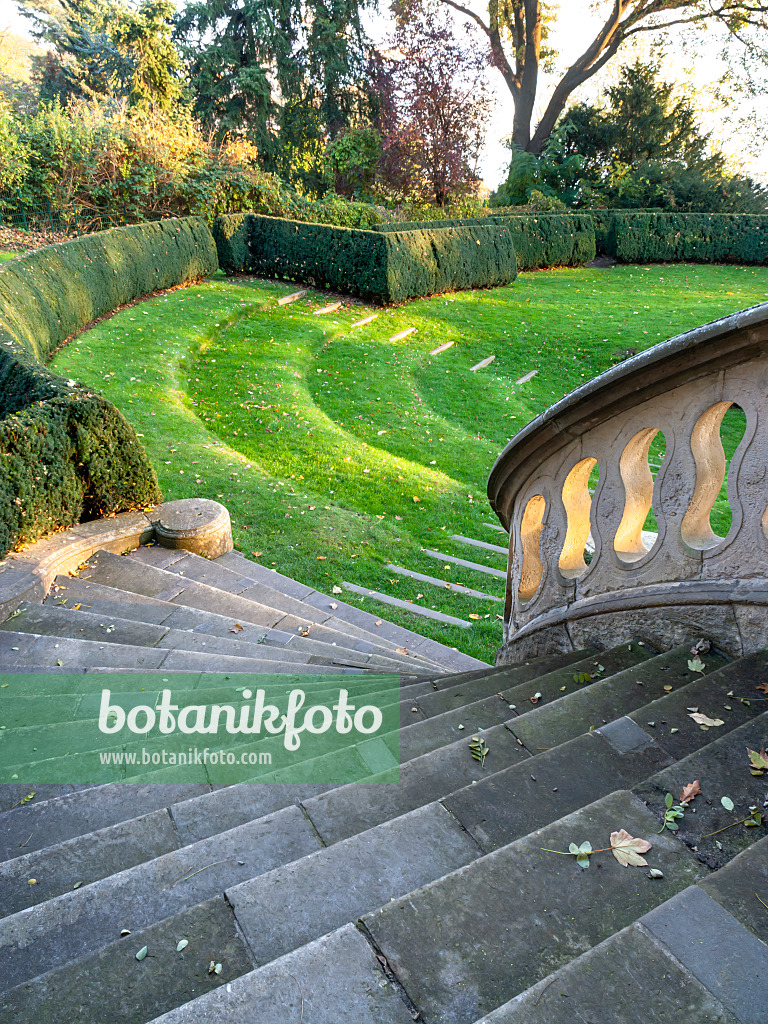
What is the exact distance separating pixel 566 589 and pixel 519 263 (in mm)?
26304

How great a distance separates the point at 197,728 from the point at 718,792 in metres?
2.44

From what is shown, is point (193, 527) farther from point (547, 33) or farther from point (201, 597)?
point (547, 33)

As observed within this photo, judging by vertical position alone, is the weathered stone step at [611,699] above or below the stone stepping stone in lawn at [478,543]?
above

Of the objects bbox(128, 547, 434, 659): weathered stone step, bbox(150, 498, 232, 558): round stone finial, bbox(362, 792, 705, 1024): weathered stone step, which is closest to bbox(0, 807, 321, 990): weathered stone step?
bbox(362, 792, 705, 1024): weathered stone step

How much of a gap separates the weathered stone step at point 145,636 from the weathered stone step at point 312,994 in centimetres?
307

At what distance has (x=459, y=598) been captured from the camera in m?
7.42

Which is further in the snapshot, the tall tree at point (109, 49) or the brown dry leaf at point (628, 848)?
the tall tree at point (109, 49)

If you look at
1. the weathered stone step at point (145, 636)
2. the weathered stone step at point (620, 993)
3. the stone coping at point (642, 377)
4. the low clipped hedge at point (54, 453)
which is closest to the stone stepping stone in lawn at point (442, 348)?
the low clipped hedge at point (54, 453)

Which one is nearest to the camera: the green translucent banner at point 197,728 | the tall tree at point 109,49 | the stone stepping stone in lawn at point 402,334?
the green translucent banner at point 197,728

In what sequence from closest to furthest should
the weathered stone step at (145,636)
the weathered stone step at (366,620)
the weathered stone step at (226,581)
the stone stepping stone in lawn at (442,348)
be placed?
the weathered stone step at (145,636)
the weathered stone step at (366,620)
the weathered stone step at (226,581)
the stone stepping stone in lawn at (442,348)

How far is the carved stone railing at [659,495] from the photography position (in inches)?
106

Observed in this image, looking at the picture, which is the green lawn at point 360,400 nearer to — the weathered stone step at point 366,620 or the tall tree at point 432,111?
the weathered stone step at point 366,620

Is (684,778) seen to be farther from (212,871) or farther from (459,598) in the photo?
(459,598)

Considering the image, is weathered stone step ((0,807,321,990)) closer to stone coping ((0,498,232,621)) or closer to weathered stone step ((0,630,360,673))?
weathered stone step ((0,630,360,673))
